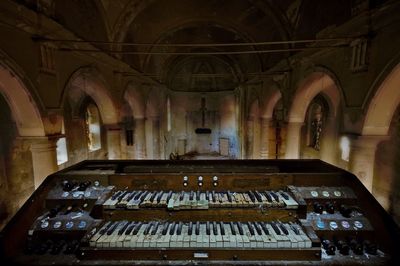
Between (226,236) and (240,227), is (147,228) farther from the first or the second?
(240,227)

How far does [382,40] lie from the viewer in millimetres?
3066

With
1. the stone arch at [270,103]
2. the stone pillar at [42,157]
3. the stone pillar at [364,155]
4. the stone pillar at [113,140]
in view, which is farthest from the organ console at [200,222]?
the stone arch at [270,103]

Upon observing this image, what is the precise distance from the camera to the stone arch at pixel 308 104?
5.38m

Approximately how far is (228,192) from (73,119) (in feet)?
29.1

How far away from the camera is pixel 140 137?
10148 millimetres

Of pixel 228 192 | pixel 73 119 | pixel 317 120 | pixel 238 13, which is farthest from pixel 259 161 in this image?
pixel 73 119

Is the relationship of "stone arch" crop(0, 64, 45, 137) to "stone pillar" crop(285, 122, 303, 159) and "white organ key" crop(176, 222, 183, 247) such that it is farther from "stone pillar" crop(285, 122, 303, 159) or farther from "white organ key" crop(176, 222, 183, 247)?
"stone pillar" crop(285, 122, 303, 159)

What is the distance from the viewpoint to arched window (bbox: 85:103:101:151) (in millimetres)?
10367

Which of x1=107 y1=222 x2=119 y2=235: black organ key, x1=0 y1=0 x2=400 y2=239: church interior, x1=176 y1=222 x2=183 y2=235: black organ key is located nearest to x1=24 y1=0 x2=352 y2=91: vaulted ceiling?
x1=0 y1=0 x2=400 y2=239: church interior

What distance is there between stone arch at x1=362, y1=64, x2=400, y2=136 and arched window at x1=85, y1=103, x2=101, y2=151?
1093cm

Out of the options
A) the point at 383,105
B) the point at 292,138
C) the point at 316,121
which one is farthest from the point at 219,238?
the point at 316,121

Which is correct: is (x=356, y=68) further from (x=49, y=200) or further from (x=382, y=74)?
(x=49, y=200)

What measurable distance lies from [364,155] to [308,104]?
3068mm

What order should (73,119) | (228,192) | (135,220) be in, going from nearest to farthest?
(135,220), (228,192), (73,119)
